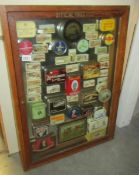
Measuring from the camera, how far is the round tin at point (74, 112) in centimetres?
154

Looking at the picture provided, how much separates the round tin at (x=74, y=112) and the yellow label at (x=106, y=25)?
2.16 ft

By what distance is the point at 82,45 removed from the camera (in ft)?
4.46

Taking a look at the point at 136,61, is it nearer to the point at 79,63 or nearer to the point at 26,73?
the point at 79,63

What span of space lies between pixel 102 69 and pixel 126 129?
3.06ft

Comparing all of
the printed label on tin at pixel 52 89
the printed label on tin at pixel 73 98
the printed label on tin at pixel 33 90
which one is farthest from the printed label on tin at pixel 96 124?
the printed label on tin at pixel 33 90

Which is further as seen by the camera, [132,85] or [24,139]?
[132,85]

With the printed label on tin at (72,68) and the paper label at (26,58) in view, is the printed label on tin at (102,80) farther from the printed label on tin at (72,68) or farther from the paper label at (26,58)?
the paper label at (26,58)

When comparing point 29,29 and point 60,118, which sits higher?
Result: point 29,29

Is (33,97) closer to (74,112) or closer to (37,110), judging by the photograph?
(37,110)

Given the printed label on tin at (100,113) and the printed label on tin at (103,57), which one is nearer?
the printed label on tin at (103,57)

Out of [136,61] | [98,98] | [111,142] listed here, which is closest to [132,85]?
[136,61]

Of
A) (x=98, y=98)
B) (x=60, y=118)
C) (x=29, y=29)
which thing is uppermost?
(x=29, y=29)

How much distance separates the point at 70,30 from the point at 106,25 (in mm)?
298

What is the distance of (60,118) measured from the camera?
1539 mm
